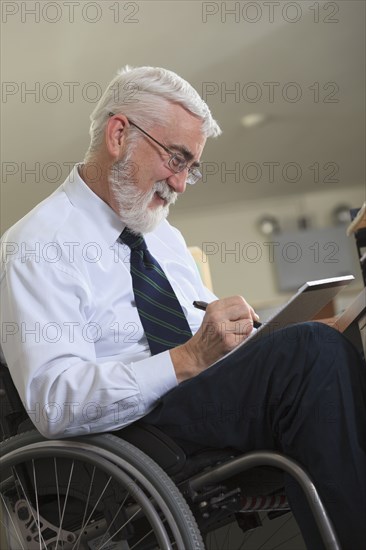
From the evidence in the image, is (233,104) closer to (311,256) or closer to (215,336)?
(311,256)

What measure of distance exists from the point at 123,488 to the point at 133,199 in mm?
672

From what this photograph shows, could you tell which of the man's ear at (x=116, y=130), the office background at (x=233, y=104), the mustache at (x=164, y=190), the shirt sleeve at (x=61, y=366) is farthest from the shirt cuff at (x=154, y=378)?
the office background at (x=233, y=104)

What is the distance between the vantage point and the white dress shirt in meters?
1.37

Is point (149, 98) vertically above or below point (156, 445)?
above

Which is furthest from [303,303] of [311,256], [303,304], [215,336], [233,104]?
[311,256]

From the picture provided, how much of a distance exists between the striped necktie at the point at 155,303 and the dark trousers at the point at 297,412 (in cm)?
24

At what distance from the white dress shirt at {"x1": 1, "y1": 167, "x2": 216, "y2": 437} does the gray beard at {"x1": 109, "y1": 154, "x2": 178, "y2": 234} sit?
0.03 metres

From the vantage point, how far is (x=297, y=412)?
4.07ft

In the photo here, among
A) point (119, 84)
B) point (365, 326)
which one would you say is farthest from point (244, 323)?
point (119, 84)

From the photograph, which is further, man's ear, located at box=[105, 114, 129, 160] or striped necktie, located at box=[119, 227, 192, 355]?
man's ear, located at box=[105, 114, 129, 160]

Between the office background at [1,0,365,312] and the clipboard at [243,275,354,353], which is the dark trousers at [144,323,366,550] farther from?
the office background at [1,0,365,312]

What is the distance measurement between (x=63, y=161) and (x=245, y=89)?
169 centimetres

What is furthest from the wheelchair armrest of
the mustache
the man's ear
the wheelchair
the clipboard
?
the man's ear

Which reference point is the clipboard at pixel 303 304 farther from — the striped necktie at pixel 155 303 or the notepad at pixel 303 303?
the striped necktie at pixel 155 303
